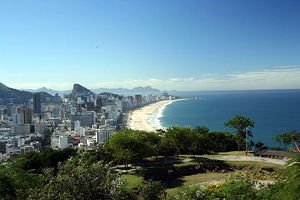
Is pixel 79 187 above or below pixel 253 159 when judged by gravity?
above

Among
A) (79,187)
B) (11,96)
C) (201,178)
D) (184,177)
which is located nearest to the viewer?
(79,187)

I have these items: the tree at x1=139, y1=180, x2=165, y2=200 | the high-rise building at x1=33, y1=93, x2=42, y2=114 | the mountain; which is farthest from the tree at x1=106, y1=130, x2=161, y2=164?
the mountain

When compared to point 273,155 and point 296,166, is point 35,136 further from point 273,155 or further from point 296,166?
point 296,166

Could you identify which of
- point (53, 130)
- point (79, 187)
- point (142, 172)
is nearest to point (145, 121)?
point (53, 130)

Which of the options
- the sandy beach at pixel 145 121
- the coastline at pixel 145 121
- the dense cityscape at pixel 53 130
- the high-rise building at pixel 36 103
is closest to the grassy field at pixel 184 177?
the dense cityscape at pixel 53 130

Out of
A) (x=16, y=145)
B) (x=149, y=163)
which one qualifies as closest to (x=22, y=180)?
(x=149, y=163)

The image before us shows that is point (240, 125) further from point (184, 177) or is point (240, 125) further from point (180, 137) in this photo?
point (184, 177)

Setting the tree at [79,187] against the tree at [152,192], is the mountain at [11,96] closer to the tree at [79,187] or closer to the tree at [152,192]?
the tree at [152,192]

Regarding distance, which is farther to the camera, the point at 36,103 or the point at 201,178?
the point at 36,103
